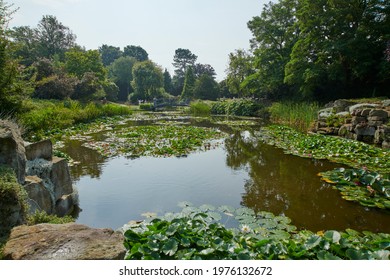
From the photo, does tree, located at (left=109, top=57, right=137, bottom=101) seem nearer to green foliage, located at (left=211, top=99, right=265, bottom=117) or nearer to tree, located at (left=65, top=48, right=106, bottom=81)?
tree, located at (left=65, top=48, right=106, bottom=81)

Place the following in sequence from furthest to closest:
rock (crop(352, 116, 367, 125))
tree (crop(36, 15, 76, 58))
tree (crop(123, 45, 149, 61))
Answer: tree (crop(123, 45, 149, 61)) → tree (crop(36, 15, 76, 58)) → rock (crop(352, 116, 367, 125))

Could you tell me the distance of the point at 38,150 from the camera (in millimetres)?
3877

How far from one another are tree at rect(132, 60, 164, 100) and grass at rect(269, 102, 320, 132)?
74.3ft

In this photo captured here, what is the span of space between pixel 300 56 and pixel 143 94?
25402mm

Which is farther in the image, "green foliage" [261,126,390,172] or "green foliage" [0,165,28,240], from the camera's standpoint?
"green foliage" [261,126,390,172]

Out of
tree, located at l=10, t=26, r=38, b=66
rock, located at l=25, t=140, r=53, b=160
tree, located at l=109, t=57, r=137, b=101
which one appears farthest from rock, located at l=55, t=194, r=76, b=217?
Answer: tree, located at l=109, t=57, r=137, b=101

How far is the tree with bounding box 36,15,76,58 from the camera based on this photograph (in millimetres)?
18892

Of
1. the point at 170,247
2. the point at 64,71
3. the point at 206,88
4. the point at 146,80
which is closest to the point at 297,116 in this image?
the point at 170,247

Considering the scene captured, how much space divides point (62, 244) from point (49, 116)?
10.4 metres

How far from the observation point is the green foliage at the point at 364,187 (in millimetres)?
3879

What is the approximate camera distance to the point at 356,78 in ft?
54.3

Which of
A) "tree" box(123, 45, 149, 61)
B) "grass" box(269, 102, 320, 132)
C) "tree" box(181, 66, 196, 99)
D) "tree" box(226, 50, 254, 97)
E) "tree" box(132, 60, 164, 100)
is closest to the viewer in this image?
"grass" box(269, 102, 320, 132)
